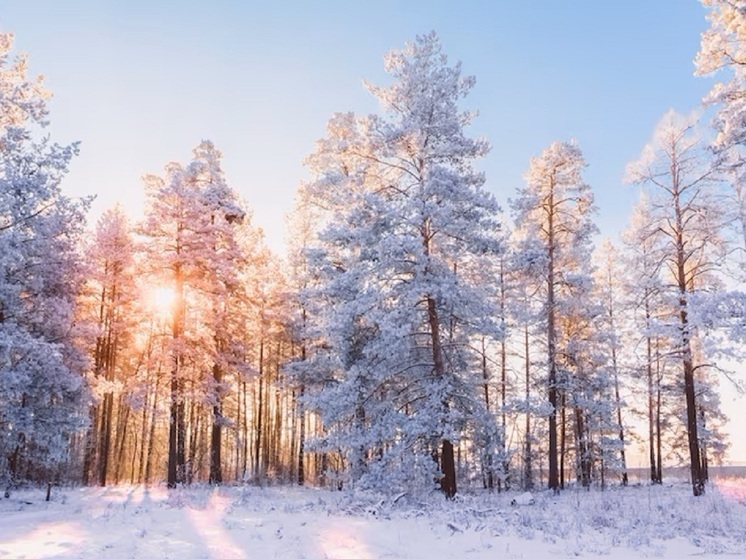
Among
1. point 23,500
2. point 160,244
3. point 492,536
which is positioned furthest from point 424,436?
point 160,244

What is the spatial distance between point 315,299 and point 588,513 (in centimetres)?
1332

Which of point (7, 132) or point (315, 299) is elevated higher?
point (7, 132)

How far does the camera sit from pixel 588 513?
45.1ft

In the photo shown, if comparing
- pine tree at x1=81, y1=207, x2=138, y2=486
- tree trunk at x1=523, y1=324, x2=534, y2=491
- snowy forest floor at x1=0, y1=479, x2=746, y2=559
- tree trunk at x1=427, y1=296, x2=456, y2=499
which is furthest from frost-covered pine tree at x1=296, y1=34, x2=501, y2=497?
pine tree at x1=81, y1=207, x2=138, y2=486

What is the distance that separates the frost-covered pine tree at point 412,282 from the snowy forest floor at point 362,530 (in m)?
1.80

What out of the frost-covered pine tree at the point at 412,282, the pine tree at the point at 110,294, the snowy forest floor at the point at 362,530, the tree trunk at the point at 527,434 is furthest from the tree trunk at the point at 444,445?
the pine tree at the point at 110,294

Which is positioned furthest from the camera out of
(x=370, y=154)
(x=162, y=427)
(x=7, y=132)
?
(x=162, y=427)

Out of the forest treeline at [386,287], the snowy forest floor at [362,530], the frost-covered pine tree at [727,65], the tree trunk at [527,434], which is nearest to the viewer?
the snowy forest floor at [362,530]

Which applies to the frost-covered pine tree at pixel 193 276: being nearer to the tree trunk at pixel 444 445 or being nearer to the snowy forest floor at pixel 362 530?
the snowy forest floor at pixel 362 530

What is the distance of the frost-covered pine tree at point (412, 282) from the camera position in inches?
620

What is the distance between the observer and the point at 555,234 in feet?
79.9

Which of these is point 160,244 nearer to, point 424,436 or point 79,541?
point 424,436

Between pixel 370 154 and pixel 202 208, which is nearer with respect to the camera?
pixel 370 154

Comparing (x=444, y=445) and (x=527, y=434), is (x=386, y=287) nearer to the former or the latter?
(x=444, y=445)
